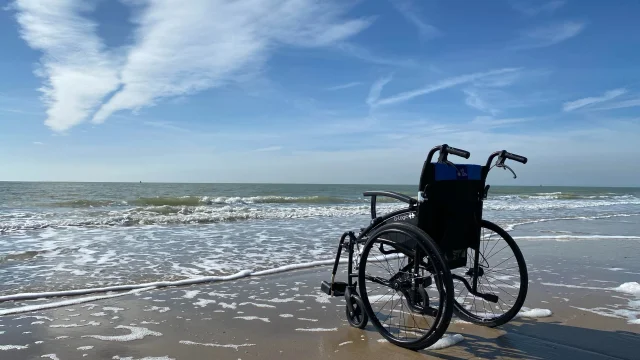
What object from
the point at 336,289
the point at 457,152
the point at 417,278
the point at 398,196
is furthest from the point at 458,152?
the point at 336,289

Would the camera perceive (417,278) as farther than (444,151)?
Yes

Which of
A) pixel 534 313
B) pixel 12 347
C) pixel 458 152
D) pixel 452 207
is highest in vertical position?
pixel 458 152

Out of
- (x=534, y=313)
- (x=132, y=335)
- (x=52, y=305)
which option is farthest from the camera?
(x=52, y=305)

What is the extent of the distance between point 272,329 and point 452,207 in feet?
5.72

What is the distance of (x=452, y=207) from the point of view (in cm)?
312

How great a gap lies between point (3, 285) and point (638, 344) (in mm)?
6320

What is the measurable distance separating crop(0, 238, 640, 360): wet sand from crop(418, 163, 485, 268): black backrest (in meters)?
0.74

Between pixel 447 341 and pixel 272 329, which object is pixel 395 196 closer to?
pixel 447 341

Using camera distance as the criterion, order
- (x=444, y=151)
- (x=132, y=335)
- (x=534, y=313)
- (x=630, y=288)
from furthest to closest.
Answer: (x=630, y=288), (x=534, y=313), (x=132, y=335), (x=444, y=151)

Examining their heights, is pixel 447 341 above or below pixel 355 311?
below

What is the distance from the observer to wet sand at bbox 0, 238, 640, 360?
3.09 m

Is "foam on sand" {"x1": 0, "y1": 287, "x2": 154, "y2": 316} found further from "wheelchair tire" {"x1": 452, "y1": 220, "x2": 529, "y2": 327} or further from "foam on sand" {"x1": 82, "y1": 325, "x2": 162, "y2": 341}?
"wheelchair tire" {"x1": 452, "y1": 220, "x2": 529, "y2": 327}

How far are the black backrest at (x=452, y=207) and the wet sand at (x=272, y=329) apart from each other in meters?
0.74

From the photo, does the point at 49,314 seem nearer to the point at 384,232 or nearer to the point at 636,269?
the point at 384,232
